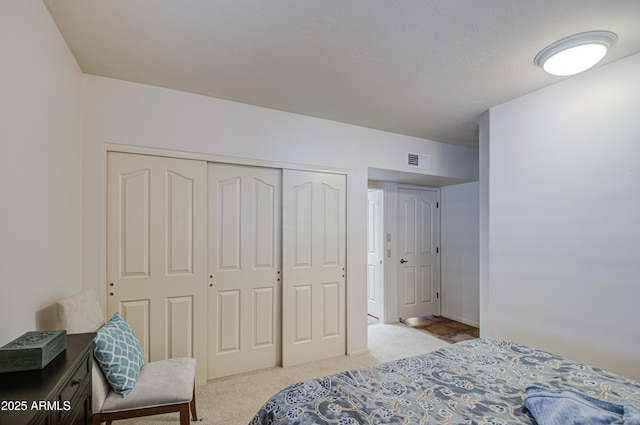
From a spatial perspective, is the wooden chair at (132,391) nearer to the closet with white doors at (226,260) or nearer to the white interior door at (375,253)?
the closet with white doors at (226,260)

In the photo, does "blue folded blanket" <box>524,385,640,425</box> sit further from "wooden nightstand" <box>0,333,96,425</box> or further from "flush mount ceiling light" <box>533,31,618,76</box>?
"flush mount ceiling light" <box>533,31,618,76</box>

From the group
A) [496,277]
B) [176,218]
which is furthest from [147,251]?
[496,277]

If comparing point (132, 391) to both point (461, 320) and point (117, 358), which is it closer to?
point (117, 358)

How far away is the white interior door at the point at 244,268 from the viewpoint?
2.75 meters

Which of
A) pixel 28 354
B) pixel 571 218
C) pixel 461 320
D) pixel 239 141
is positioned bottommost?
pixel 461 320

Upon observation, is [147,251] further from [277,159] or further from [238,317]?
[277,159]

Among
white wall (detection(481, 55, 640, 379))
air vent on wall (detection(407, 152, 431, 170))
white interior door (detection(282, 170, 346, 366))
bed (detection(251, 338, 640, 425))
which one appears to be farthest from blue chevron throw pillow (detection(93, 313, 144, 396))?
air vent on wall (detection(407, 152, 431, 170))

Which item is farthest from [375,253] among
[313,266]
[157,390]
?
[157,390]

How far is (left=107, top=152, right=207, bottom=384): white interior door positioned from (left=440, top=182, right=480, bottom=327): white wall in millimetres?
3668

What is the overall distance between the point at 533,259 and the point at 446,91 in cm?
159

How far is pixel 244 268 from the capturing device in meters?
2.87

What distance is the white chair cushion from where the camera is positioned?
1653 millimetres

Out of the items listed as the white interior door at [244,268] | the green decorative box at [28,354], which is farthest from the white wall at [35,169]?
the white interior door at [244,268]

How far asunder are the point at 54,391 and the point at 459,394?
1.55 metres
